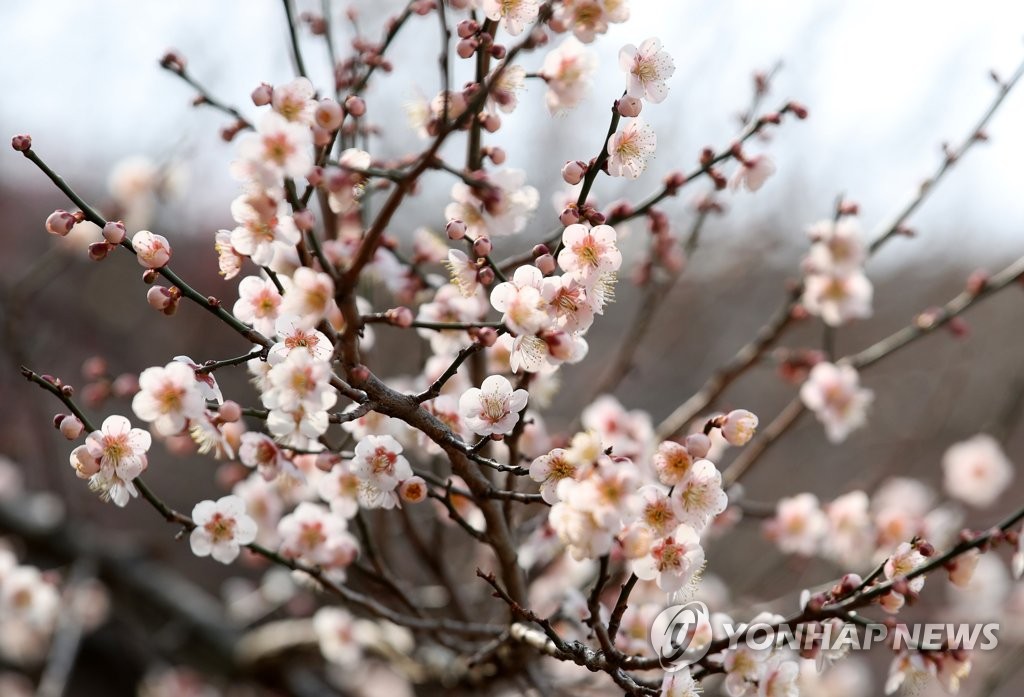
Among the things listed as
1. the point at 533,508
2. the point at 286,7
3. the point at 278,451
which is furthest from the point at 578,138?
the point at 278,451

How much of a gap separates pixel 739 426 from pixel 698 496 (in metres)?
0.13

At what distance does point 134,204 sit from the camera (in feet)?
9.10

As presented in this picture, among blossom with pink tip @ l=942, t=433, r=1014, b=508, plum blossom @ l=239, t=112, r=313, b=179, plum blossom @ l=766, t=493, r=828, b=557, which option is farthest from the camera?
blossom with pink tip @ l=942, t=433, r=1014, b=508

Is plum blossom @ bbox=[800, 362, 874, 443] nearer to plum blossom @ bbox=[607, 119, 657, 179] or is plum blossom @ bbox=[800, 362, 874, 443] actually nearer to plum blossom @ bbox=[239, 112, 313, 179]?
plum blossom @ bbox=[607, 119, 657, 179]

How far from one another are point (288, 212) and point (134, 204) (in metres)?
2.05

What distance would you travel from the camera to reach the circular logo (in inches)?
46.0

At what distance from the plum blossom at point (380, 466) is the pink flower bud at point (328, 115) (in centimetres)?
42

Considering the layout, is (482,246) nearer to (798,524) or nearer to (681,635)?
(681,635)

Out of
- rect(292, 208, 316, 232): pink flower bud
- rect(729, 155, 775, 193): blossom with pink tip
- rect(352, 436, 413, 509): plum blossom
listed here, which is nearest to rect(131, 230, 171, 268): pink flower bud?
rect(292, 208, 316, 232): pink flower bud

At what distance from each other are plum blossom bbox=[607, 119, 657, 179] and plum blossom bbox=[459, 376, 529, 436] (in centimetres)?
34

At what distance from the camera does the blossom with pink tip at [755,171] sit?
141 centimetres

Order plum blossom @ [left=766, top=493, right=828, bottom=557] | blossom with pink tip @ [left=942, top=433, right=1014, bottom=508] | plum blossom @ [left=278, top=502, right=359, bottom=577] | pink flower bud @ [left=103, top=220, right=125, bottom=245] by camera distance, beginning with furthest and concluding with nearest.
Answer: blossom with pink tip @ [left=942, top=433, right=1014, bottom=508]
plum blossom @ [left=766, top=493, right=828, bottom=557]
plum blossom @ [left=278, top=502, right=359, bottom=577]
pink flower bud @ [left=103, top=220, right=125, bottom=245]

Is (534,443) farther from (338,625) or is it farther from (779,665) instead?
(338,625)

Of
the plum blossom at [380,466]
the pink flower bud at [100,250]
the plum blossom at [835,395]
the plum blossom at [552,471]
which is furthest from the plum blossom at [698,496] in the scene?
the plum blossom at [835,395]
